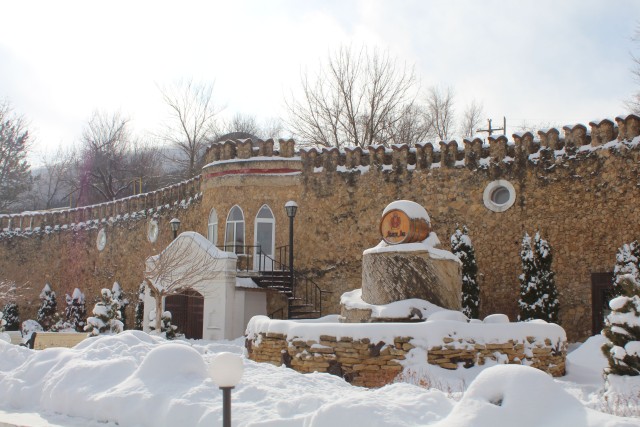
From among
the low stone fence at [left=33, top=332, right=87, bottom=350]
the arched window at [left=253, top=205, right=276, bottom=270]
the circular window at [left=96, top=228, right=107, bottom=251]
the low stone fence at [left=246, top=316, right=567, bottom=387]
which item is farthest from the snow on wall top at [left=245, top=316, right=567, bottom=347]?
the circular window at [left=96, top=228, right=107, bottom=251]

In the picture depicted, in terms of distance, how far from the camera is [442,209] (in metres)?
20.2

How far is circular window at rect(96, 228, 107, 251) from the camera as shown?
3130cm

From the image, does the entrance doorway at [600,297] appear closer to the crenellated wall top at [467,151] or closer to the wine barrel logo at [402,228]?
the crenellated wall top at [467,151]

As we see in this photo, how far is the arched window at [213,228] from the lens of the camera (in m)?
23.3

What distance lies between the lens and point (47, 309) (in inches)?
1294

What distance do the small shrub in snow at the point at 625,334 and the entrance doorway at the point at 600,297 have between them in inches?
302

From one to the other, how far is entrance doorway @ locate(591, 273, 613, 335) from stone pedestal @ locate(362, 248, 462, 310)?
5.74m

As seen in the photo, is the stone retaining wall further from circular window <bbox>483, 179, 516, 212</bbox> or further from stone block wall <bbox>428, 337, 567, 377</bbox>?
circular window <bbox>483, 179, 516, 212</bbox>

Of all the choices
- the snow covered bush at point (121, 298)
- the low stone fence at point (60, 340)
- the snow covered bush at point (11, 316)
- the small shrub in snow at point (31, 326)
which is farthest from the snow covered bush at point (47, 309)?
the low stone fence at point (60, 340)

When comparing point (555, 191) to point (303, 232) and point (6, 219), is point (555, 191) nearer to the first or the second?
point (303, 232)

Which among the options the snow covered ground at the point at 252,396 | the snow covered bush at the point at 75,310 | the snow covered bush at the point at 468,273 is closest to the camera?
the snow covered ground at the point at 252,396

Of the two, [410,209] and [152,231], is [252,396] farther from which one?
[152,231]

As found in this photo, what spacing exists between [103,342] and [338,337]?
3691 mm

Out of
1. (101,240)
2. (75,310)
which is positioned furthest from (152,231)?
(75,310)
